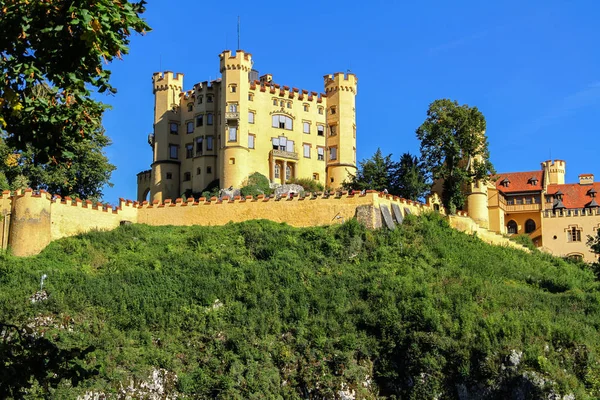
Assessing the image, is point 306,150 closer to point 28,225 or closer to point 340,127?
point 340,127

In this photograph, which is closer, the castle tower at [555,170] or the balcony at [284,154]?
→ the balcony at [284,154]

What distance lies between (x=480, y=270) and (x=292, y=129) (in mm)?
24689

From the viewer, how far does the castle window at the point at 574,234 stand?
6581 centimetres

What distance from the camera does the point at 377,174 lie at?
5912 cm

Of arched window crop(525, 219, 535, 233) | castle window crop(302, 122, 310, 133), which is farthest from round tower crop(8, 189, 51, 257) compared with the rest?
arched window crop(525, 219, 535, 233)

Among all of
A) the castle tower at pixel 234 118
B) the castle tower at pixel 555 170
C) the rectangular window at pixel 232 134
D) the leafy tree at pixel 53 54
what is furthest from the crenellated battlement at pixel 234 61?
the leafy tree at pixel 53 54

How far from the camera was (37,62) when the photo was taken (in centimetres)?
1466

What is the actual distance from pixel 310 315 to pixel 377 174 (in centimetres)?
1987

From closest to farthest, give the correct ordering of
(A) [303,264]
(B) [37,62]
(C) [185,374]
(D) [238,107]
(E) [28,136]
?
(B) [37,62] → (E) [28,136] → (C) [185,374] → (A) [303,264] → (D) [238,107]

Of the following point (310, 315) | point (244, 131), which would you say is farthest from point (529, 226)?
point (310, 315)

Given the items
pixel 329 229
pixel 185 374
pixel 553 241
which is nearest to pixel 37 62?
pixel 185 374

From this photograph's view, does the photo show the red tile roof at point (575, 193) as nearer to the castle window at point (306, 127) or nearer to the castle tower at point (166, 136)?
the castle window at point (306, 127)

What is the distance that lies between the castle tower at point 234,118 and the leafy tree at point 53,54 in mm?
48069

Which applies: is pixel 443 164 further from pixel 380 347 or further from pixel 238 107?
pixel 380 347
